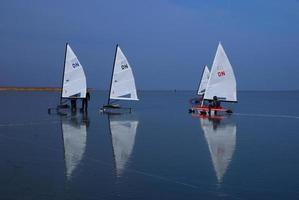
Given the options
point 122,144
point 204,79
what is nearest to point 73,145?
A: point 122,144

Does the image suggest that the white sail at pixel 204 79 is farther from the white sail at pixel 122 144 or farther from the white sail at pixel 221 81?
the white sail at pixel 122 144

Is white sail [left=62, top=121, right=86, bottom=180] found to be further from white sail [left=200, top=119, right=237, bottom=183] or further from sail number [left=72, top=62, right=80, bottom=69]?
sail number [left=72, top=62, right=80, bottom=69]

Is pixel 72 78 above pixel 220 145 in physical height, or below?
above

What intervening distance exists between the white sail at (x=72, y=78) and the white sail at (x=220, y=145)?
15.7 metres

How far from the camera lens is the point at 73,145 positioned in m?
18.4

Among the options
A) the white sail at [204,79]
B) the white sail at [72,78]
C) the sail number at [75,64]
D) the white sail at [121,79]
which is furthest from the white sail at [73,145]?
the white sail at [204,79]

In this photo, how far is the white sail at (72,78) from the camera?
39.2 metres

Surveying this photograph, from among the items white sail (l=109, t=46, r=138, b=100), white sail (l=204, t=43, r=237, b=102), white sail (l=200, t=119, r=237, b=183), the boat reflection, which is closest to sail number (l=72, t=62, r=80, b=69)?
white sail (l=109, t=46, r=138, b=100)

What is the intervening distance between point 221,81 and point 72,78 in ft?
44.0

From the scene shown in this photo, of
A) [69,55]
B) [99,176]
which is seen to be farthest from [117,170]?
[69,55]

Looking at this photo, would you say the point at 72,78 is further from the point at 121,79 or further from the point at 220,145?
the point at 220,145

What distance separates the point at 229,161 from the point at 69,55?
88.5 ft

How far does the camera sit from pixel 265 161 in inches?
602

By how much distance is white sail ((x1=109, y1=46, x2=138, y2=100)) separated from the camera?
129ft
